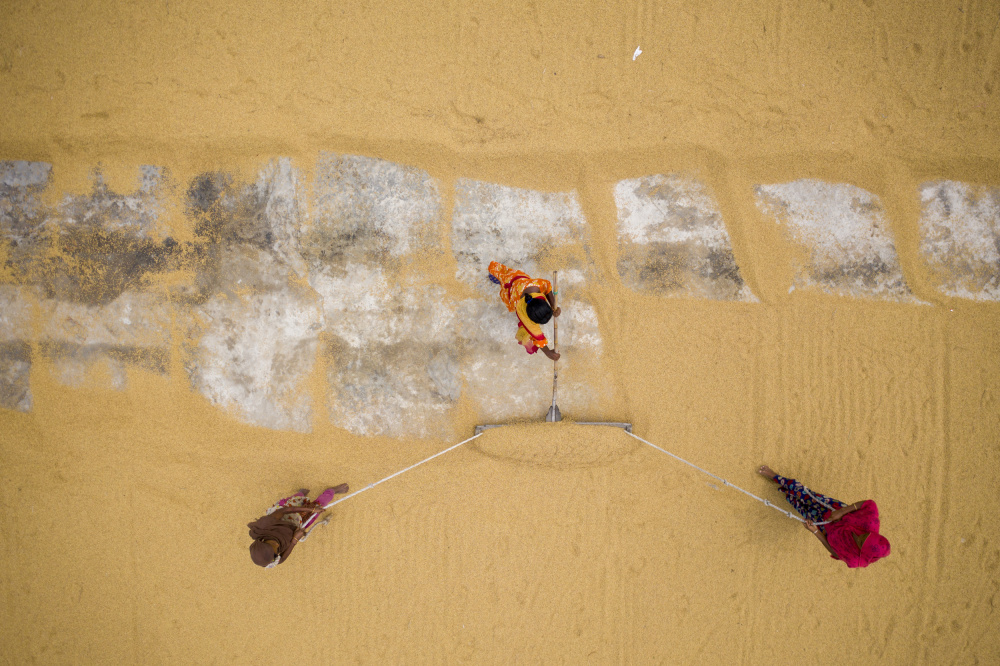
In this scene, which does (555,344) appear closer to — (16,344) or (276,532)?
(276,532)

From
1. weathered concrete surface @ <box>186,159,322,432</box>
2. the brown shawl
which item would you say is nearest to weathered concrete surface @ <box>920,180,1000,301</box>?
weathered concrete surface @ <box>186,159,322,432</box>

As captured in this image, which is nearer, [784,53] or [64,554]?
[784,53]

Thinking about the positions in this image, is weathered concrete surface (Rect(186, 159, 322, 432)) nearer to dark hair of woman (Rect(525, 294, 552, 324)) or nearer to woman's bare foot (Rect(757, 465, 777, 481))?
dark hair of woman (Rect(525, 294, 552, 324))

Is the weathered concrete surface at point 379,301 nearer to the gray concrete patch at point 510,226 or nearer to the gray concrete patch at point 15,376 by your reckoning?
the gray concrete patch at point 510,226

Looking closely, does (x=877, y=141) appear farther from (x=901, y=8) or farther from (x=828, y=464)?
(x=828, y=464)

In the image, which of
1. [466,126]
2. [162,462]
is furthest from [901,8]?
[162,462]
